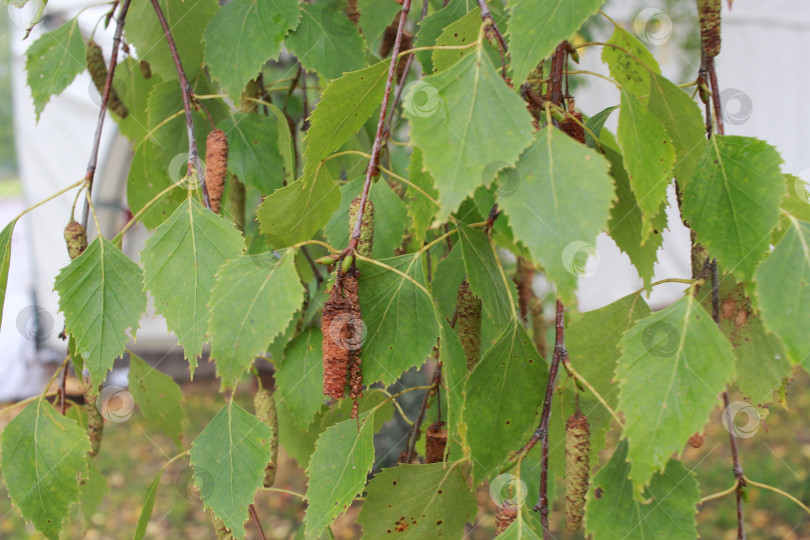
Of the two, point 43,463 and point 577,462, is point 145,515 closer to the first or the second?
point 43,463

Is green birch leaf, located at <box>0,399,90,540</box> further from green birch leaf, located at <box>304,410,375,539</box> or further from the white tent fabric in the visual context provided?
the white tent fabric

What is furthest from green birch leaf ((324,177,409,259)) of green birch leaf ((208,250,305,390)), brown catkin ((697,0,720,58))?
brown catkin ((697,0,720,58))

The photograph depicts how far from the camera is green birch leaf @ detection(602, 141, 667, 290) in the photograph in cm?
58

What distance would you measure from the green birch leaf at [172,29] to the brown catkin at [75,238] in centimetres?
23

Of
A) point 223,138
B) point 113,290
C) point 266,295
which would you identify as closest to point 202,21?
point 223,138

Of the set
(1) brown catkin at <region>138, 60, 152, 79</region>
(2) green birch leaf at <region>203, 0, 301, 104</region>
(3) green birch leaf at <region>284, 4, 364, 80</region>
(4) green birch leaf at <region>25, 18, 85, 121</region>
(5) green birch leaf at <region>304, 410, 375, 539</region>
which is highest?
(4) green birch leaf at <region>25, 18, 85, 121</region>

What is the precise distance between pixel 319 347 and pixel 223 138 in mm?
242

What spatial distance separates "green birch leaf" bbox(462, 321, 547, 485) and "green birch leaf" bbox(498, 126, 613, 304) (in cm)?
13

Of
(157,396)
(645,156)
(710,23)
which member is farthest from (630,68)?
(157,396)

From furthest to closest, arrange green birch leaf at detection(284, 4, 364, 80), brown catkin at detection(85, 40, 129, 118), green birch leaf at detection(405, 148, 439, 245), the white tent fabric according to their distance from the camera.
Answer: the white tent fabric, brown catkin at detection(85, 40, 129, 118), green birch leaf at detection(284, 4, 364, 80), green birch leaf at detection(405, 148, 439, 245)

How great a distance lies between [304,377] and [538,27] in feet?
1.43

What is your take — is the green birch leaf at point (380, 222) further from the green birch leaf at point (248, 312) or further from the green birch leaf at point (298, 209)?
the green birch leaf at point (248, 312)

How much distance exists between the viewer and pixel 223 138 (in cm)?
70

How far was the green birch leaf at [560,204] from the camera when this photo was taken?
0.41 m
